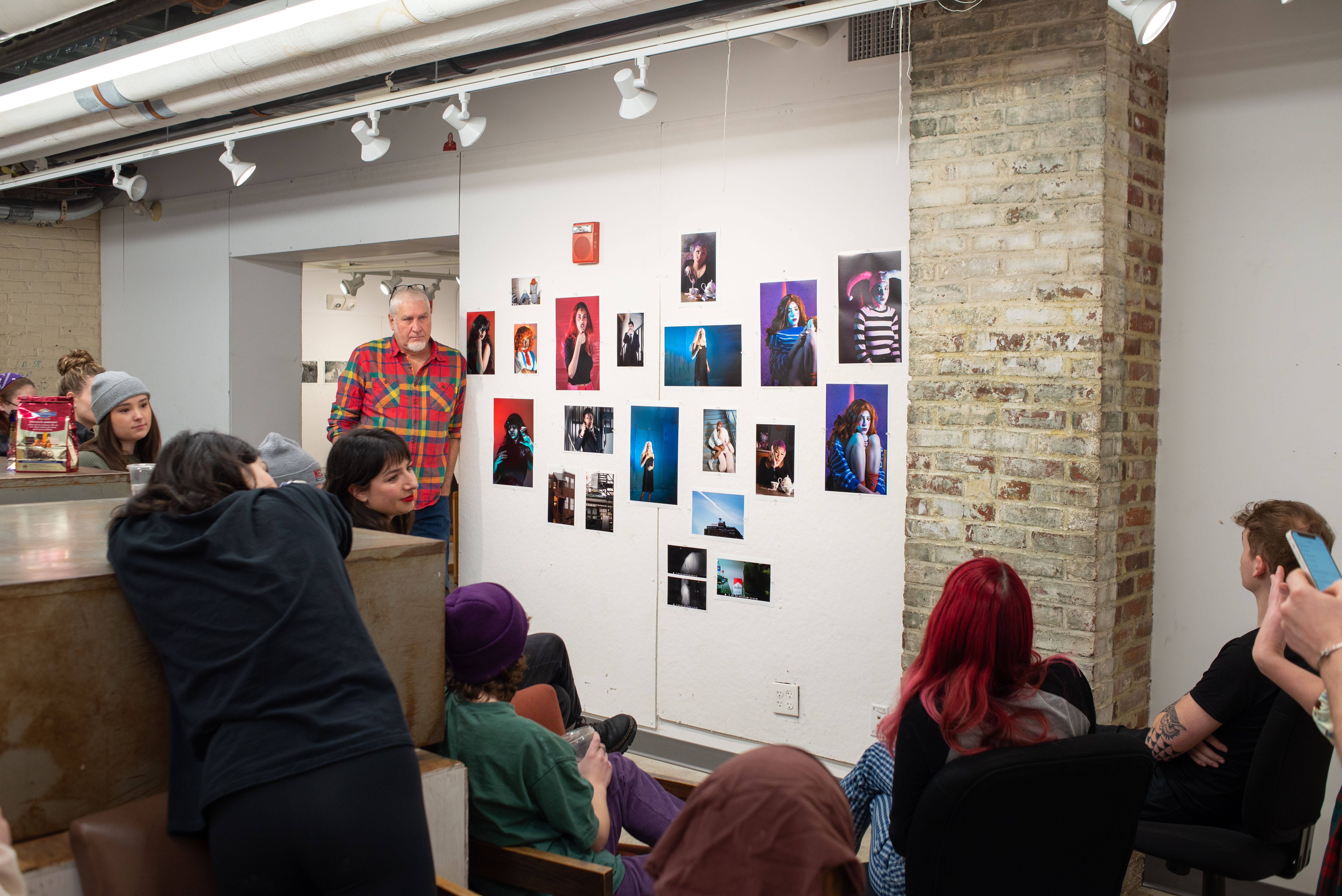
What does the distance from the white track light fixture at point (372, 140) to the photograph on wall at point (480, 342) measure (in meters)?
0.93

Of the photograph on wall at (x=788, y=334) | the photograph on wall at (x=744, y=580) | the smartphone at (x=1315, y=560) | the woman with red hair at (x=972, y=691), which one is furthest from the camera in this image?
the photograph on wall at (x=744, y=580)

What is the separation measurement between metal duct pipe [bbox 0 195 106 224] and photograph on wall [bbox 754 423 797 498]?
235 inches

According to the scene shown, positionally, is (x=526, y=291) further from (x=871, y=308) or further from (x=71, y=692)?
(x=71, y=692)

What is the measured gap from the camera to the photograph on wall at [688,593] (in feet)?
14.7

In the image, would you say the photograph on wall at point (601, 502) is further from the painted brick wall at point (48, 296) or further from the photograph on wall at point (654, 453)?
the painted brick wall at point (48, 296)

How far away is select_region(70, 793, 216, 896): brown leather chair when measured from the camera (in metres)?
1.66

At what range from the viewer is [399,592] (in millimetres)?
2223

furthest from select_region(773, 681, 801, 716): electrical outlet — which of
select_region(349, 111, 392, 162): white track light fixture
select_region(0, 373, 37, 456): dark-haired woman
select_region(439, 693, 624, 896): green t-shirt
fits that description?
select_region(0, 373, 37, 456): dark-haired woman

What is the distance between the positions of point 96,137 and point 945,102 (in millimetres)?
4293

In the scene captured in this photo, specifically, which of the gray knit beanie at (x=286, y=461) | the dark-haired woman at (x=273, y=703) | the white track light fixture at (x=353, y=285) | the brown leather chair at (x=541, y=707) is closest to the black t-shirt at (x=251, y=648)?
the dark-haired woman at (x=273, y=703)

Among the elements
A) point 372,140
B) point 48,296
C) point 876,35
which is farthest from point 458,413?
point 48,296

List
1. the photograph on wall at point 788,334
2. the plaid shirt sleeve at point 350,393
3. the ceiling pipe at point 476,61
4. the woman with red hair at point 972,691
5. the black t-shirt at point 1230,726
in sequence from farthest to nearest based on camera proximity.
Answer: the plaid shirt sleeve at point 350,393 → the photograph on wall at point 788,334 → the ceiling pipe at point 476,61 → the black t-shirt at point 1230,726 → the woman with red hair at point 972,691

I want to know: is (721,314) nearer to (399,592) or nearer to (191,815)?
(399,592)

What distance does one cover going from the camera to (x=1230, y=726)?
2545mm
